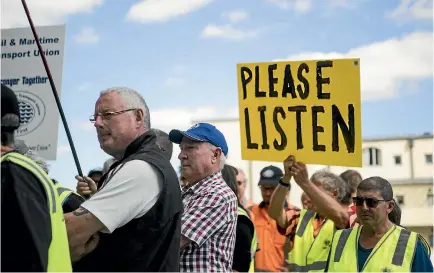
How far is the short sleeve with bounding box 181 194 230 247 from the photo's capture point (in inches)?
144

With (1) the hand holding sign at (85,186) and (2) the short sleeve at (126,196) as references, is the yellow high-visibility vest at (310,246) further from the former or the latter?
(2) the short sleeve at (126,196)

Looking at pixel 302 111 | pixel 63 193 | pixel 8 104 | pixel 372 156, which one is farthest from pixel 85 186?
pixel 372 156

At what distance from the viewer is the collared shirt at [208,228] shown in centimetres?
366

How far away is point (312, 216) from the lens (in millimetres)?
6164

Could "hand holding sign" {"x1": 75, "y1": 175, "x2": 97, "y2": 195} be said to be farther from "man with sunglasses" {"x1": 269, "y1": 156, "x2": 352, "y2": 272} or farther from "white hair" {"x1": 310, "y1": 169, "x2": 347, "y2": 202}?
"white hair" {"x1": 310, "y1": 169, "x2": 347, "y2": 202}

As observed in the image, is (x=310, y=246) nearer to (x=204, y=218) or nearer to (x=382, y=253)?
(x=382, y=253)

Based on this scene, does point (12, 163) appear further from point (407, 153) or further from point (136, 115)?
point (407, 153)

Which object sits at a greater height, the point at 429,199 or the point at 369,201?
the point at 369,201

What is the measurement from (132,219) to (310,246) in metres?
3.15

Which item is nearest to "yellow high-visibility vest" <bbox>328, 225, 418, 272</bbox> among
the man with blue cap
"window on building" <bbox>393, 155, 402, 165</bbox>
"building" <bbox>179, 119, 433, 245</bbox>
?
the man with blue cap

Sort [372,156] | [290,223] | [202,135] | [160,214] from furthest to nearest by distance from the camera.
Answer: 1. [372,156]
2. [290,223]
3. [202,135]
4. [160,214]

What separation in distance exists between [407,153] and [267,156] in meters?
57.6

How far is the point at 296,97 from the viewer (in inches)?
232

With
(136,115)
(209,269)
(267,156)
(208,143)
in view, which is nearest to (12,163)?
(136,115)
